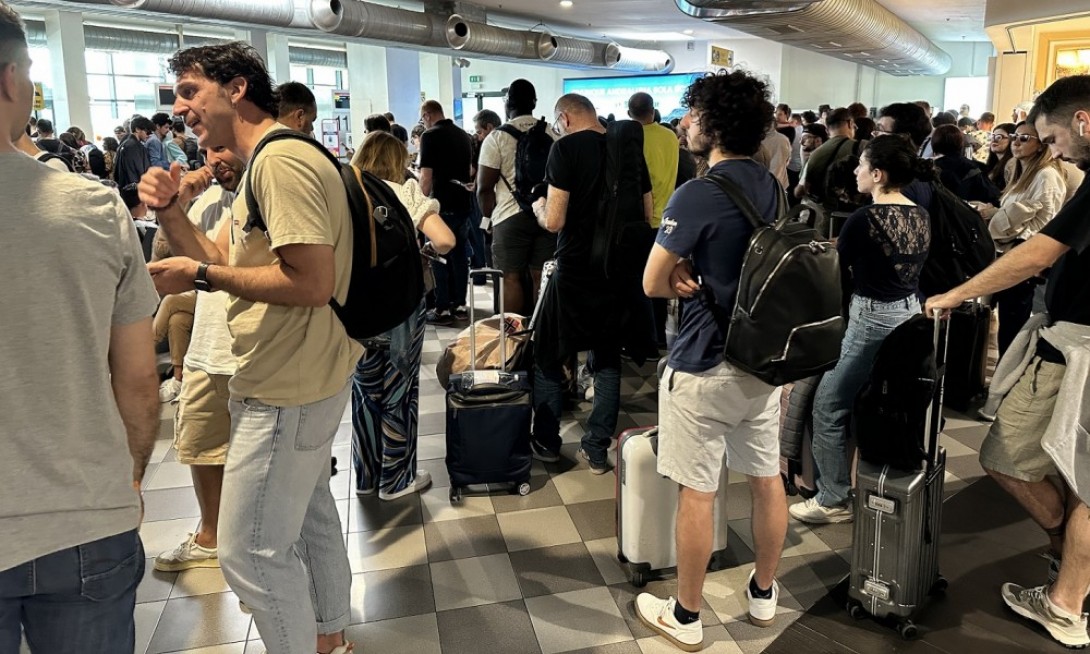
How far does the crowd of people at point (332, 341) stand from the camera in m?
1.13

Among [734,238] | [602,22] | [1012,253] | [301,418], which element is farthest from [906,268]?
[602,22]

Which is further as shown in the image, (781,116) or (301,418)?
(781,116)

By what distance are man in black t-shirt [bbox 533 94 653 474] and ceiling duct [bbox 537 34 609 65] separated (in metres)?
10.4

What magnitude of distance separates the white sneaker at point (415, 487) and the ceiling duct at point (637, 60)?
13614 millimetres

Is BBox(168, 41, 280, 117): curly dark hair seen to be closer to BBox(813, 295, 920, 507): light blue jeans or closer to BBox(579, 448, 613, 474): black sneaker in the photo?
BBox(813, 295, 920, 507): light blue jeans

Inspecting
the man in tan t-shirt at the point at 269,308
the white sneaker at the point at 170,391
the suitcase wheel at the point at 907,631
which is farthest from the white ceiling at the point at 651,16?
the man in tan t-shirt at the point at 269,308

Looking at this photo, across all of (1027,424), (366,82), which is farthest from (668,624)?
(366,82)

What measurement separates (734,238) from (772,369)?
329 mm

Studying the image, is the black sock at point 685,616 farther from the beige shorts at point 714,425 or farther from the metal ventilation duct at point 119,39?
the metal ventilation duct at point 119,39

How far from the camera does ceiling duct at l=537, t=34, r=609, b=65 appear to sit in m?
13.2

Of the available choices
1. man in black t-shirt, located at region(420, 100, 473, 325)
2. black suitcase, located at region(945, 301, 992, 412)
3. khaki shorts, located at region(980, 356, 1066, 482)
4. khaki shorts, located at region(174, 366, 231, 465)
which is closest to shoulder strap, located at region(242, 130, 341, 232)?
khaki shorts, located at region(174, 366, 231, 465)

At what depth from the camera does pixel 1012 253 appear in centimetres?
212

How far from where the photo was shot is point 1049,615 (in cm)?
231

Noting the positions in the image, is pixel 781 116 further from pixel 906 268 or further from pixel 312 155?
pixel 312 155
